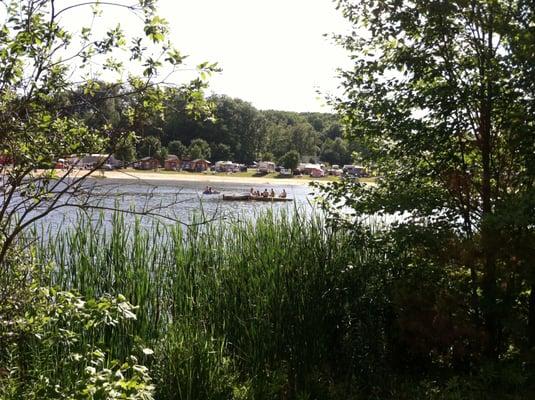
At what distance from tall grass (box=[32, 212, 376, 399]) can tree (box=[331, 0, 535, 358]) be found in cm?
77

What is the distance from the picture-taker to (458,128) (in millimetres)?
4035

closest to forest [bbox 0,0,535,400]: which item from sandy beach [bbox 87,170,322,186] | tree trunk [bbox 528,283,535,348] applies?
tree trunk [bbox 528,283,535,348]

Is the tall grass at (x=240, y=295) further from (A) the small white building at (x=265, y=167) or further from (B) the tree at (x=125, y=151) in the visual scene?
(A) the small white building at (x=265, y=167)

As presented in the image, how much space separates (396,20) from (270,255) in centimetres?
219

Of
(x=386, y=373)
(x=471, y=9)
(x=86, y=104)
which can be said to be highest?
(x=471, y=9)

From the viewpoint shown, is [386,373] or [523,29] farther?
[386,373]

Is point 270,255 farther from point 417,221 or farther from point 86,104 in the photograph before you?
point 86,104

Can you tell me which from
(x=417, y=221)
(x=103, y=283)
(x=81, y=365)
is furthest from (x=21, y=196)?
(x=417, y=221)

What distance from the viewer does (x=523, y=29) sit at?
141 inches

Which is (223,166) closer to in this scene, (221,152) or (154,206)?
(221,152)

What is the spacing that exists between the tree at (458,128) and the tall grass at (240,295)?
77 centimetres

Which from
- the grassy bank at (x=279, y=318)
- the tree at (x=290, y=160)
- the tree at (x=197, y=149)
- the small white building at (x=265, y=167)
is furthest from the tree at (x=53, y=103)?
the small white building at (x=265, y=167)

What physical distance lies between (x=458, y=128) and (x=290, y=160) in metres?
73.9

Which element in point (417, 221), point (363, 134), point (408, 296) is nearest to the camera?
point (408, 296)
